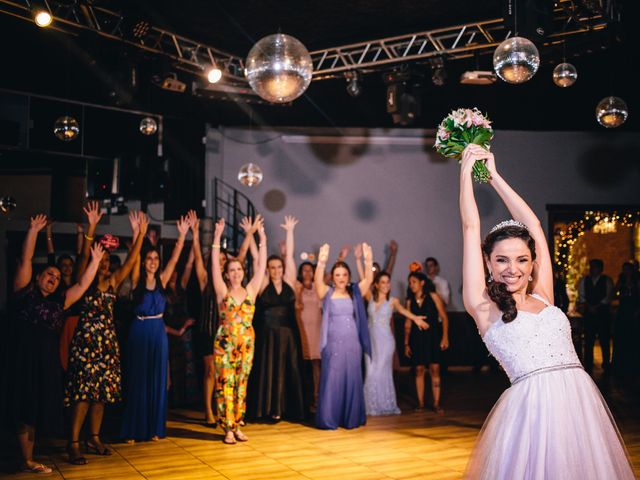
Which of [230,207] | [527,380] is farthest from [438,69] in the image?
[527,380]

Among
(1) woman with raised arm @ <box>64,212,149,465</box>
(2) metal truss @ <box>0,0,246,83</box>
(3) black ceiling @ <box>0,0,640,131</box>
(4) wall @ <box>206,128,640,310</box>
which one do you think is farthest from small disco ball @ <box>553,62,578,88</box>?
(4) wall @ <box>206,128,640,310</box>

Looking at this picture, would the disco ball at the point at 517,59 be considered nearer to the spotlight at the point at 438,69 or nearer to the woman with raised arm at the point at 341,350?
the spotlight at the point at 438,69

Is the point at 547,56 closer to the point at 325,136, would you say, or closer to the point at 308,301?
the point at 308,301

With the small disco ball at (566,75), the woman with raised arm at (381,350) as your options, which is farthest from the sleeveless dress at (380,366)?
the small disco ball at (566,75)

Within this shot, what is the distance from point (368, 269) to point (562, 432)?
4.55 meters

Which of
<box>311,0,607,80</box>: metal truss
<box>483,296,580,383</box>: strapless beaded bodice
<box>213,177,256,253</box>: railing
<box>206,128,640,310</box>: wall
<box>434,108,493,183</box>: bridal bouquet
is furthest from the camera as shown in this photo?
<box>206,128,640,310</box>: wall

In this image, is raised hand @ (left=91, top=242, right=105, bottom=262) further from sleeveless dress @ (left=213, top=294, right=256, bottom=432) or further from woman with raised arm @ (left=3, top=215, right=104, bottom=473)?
sleeveless dress @ (left=213, top=294, right=256, bottom=432)

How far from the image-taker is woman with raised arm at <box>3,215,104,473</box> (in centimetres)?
430

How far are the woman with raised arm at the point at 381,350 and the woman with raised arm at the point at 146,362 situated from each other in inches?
90.0

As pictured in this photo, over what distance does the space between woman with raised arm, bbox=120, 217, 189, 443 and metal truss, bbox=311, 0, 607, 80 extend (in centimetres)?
308

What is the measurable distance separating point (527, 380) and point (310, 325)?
5100mm

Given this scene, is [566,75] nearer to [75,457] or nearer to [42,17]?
[42,17]

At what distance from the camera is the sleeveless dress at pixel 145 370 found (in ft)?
17.4

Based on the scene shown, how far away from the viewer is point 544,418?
6.44 feet
